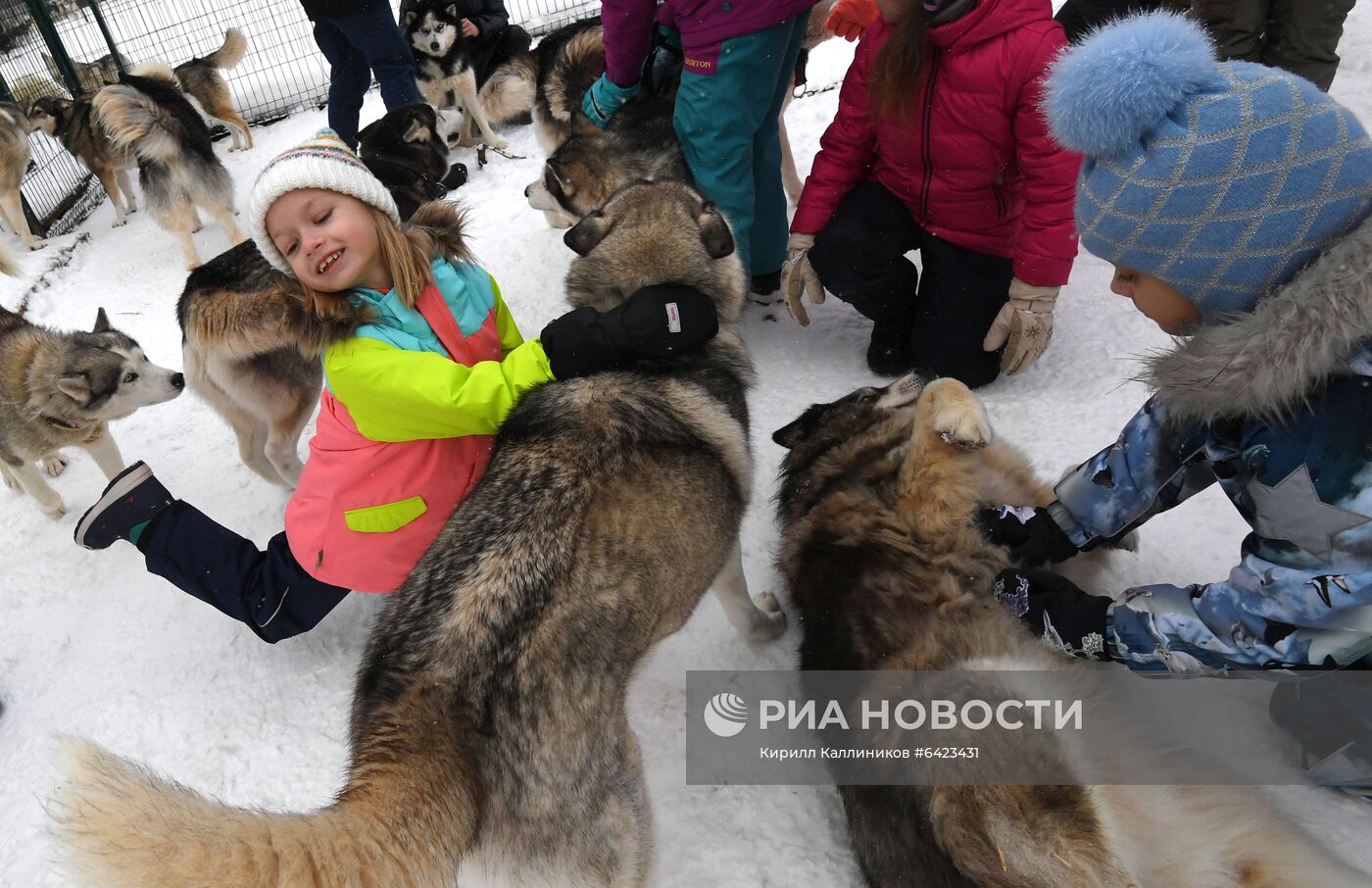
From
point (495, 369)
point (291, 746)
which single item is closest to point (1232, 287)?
point (495, 369)

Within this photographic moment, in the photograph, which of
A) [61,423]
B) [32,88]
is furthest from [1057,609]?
[32,88]

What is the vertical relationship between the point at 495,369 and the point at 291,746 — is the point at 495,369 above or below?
above

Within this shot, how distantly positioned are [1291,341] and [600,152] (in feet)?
10.6

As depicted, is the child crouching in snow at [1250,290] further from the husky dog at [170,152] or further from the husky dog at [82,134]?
the husky dog at [82,134]

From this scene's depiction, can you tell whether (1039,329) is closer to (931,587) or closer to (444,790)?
(931,587)

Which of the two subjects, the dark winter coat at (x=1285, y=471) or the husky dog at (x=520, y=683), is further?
the dark winter coat at (x=1285, y=471)

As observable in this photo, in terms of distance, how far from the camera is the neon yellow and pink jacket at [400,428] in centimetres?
206

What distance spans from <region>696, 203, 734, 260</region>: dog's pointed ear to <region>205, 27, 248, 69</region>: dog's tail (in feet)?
25.0

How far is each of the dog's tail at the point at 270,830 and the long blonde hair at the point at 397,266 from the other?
127 cm

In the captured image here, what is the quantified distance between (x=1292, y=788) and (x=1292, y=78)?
1.63 m

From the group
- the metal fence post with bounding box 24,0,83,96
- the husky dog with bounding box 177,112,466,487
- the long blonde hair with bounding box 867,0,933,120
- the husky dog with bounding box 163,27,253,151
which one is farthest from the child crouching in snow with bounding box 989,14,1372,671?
the metal fence post with bounding box 24,0,83,96

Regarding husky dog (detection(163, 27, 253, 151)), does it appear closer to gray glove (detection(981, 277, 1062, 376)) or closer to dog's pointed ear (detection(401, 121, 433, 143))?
dog's pointed ear (detection(401, 121, 433, 143))

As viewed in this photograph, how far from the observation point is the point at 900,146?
3004mm

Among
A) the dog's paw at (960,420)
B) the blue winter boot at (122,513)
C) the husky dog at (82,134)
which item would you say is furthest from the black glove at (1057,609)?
the husky dog at (82,134)
